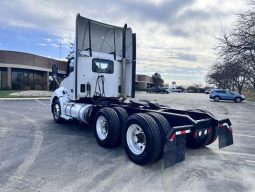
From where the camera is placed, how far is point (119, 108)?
6.96m

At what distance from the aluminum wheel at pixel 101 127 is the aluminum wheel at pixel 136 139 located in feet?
3.81

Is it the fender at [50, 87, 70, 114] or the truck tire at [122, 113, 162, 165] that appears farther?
the fender at [50, 87, 70, 114]

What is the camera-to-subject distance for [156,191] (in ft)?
13.9

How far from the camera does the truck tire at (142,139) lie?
525 cm

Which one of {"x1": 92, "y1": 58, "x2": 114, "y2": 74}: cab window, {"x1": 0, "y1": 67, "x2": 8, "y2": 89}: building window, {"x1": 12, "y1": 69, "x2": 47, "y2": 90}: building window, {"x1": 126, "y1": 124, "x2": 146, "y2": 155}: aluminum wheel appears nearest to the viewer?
{"x1": 126, "y1": 124, "x2": 146, "y2": 155}: aluminum wheel

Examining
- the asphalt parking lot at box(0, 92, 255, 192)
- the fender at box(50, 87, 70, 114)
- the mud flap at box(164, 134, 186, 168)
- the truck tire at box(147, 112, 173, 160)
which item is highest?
the fender at box(50, 87, 70, 114)

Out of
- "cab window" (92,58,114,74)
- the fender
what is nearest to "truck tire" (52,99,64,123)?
the fender

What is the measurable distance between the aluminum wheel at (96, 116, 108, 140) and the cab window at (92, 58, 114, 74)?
7.48ft

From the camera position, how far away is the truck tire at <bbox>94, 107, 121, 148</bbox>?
6508 mm

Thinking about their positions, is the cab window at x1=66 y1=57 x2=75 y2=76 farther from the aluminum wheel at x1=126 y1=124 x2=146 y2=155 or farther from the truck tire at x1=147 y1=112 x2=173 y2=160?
the truck tire at x1=147 y1=112 x2=173 y2=160

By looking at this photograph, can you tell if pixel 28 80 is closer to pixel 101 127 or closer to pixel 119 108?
pixel 101 127

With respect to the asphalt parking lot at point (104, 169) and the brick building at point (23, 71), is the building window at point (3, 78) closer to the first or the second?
the brick building at point (23, 71)

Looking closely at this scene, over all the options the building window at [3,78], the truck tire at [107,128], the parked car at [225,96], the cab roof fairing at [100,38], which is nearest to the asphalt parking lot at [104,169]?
the truck tire at [107,128]

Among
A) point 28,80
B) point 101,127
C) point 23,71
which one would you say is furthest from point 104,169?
point 28,80
